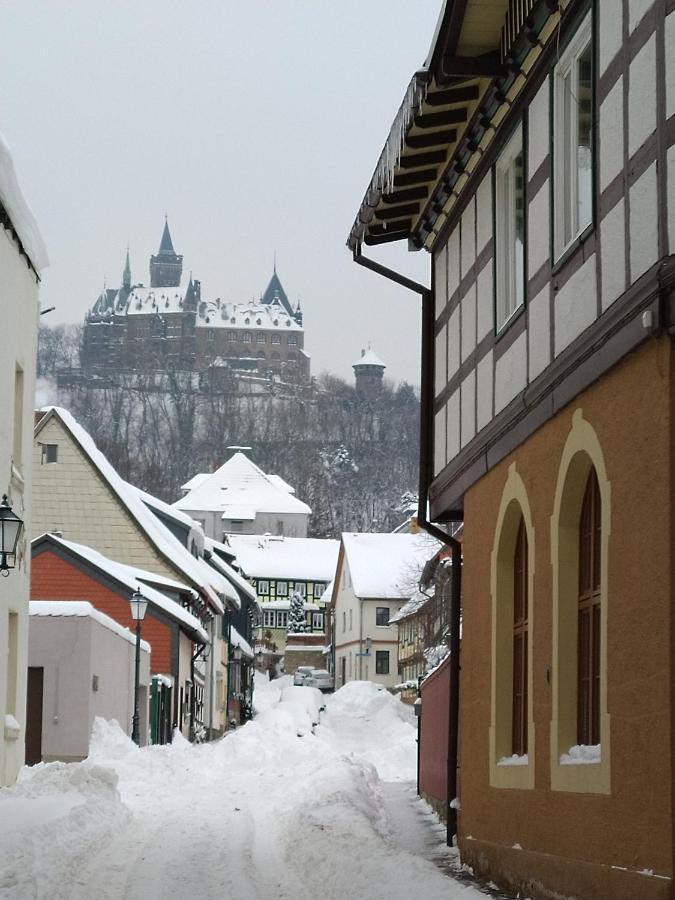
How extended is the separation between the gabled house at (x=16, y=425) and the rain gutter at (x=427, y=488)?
3.58 m

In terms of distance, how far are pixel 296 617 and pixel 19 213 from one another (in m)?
89.8

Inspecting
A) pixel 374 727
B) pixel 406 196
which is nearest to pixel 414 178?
pixel 406 196

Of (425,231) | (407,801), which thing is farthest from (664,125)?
(407,801)

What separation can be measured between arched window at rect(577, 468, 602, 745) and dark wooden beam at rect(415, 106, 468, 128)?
4.12 meters

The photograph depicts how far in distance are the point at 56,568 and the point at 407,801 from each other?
1528cm

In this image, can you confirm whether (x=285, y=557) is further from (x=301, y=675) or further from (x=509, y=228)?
(x=509, y=228)

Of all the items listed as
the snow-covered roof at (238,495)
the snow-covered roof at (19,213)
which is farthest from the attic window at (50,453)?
the snow-covered roof at (238,495)

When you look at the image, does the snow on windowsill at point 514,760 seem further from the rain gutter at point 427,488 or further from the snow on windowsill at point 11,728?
the snow on windowsill at point 11,728

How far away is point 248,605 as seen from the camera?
6431 centimetres

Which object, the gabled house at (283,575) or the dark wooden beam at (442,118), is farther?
the gabled house at (283,575)

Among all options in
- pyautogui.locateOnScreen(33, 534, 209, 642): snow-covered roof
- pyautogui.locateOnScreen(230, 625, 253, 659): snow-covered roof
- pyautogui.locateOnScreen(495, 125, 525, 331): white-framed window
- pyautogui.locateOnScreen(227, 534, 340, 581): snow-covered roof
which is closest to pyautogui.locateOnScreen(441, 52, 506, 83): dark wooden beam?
pyautogui.locateOnScreen(495, 125, 525, 331): white-framed window

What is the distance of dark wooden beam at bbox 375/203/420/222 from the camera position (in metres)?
16.0

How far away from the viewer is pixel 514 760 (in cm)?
1248

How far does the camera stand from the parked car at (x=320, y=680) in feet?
280
